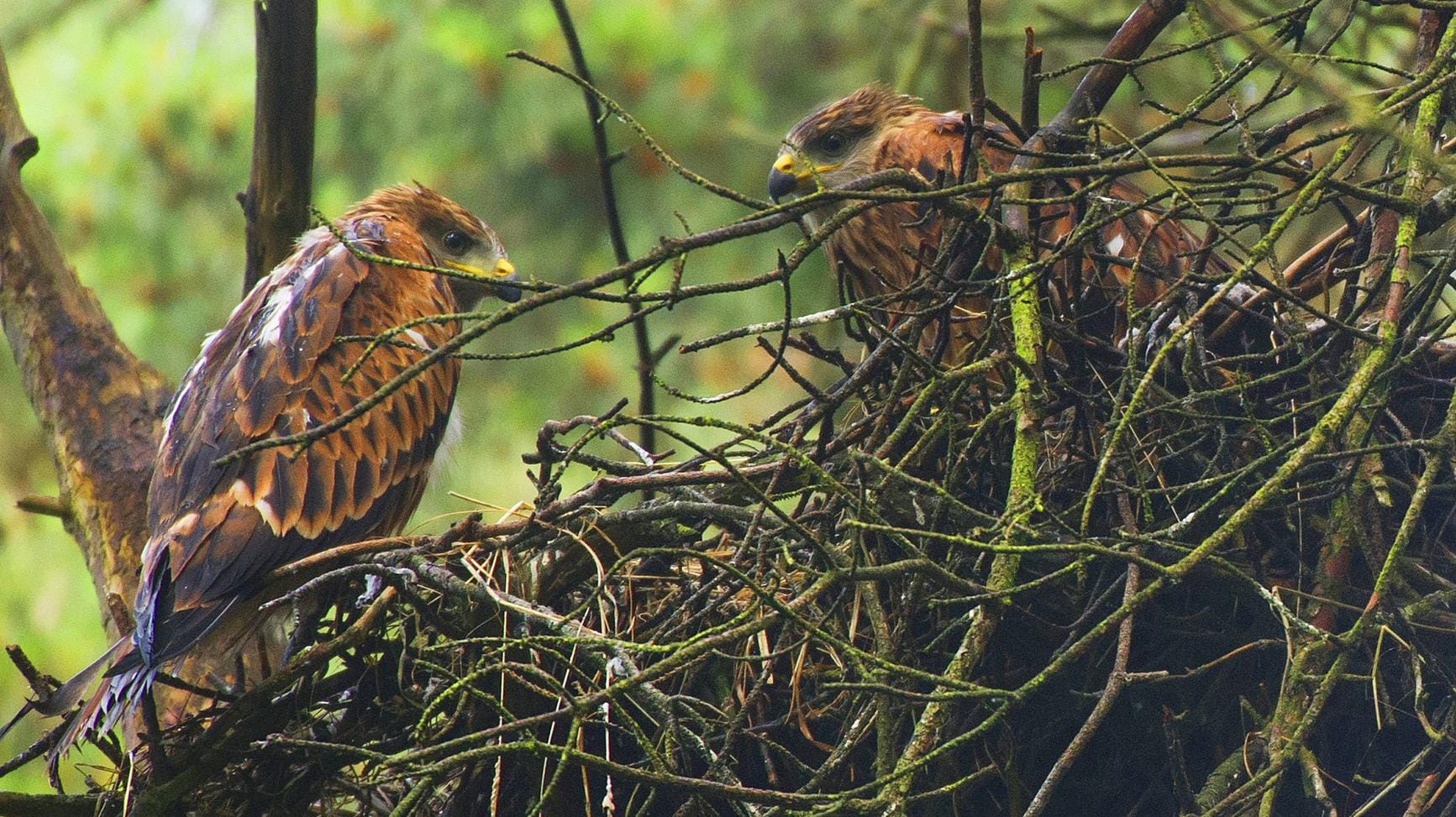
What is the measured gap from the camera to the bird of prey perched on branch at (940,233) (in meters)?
2.52

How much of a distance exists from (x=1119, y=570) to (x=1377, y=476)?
1.47ft

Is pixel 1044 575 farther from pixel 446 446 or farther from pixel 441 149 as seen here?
pixel 441 149

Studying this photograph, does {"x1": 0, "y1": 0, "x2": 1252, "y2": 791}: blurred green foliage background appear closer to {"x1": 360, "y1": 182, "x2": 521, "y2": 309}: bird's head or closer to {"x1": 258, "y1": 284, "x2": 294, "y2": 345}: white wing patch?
{"x1": 360, "y1": 182, "x2": 521, "y2": 309}: bird's head

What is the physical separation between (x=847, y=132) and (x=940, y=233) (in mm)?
1838

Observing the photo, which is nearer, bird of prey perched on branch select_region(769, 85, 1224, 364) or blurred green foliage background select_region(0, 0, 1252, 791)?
bird of prey perched on branch select_region(769, 85, 1224, 364)

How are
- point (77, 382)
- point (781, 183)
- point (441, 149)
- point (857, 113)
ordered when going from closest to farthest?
point (77, 382) < point (781, 183) < point (857, 113) < point (441, 149)

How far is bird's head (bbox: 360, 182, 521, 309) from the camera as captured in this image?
4.82 m

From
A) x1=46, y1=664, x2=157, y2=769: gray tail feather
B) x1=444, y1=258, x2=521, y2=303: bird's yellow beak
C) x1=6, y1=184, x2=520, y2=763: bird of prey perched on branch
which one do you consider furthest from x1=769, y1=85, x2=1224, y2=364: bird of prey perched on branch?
x1=46, y1=664, x2=157, y2=769: gray tail feather

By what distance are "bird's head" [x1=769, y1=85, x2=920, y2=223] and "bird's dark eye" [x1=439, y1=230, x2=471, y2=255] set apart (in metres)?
1.10

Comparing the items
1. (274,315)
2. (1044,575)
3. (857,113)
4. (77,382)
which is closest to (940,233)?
(1044,575)

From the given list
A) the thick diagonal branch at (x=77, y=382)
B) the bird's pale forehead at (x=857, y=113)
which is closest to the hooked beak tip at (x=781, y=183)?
the bird's pale forehead at (x=857, y=113)

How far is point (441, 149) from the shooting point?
7.12 m

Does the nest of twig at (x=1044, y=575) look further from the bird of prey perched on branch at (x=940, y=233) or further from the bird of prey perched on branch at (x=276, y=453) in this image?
the bird of prey perched on branch at (x=276, y=453)

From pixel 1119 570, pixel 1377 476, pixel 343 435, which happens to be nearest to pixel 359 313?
pixel 343 435
